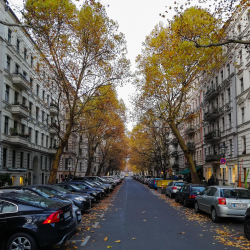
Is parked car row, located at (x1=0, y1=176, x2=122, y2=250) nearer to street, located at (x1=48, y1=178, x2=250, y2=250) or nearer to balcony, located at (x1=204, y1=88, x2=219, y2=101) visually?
street, located at (x1=48, y1=178, x2=250, y2=250)

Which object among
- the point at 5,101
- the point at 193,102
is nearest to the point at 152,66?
the point at 5,101

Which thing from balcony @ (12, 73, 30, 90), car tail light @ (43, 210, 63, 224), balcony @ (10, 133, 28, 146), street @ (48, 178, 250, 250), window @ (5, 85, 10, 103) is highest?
balcony @ (12, 73, 30, 90)

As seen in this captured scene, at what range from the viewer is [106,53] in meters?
22.2

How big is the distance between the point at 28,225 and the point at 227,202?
24.8ft

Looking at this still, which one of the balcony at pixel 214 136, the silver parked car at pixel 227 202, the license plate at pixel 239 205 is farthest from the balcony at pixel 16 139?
the license plate at pixel 239 205

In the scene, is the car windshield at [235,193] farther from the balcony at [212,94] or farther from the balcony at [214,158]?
the balcony at [212,94]

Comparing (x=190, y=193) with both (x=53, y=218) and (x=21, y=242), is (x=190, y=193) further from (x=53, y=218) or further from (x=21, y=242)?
(x=21, y=242)

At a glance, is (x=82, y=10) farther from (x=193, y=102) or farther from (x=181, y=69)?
(x=193, y=102)

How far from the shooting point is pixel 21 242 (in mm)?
6152

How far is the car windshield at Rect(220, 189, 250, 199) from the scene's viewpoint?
11.1m

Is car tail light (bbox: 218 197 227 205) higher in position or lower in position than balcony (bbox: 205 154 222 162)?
lower

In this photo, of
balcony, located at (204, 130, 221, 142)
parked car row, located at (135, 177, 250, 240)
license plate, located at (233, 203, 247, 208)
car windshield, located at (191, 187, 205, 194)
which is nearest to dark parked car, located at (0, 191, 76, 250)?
parked car row, located at (135, 177, 250, 240)

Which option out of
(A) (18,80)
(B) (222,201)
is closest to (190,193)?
(B) (222,201)

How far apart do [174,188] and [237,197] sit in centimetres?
1177
